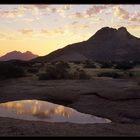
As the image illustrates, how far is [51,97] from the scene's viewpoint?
18.1 meters

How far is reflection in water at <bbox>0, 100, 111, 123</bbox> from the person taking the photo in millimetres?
12422

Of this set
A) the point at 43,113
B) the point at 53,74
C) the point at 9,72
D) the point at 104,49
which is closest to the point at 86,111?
the point at 43,113

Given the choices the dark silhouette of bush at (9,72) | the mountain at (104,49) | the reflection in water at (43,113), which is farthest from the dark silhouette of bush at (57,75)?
the mountain at (104,49)

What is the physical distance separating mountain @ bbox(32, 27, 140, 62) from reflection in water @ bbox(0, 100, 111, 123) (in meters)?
98.3

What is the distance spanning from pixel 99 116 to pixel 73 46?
121233 mm

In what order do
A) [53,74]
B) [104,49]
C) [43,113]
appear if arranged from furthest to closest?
[104,49]
[53,74]
[43,113]

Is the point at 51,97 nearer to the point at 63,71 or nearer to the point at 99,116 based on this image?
the point at 99,116

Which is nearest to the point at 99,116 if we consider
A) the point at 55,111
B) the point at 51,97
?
the point at 55,111

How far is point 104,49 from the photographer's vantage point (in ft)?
431

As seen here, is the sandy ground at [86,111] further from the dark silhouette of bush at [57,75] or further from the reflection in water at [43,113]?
the dark silhouette of bush at [57,75]

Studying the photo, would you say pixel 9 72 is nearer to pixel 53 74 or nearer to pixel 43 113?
pixel 53 74

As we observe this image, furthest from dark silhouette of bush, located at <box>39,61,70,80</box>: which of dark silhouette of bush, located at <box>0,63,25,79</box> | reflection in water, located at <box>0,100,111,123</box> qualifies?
reflection in water, located at <box>0,100,111,123</box>

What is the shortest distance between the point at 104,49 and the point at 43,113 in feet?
389

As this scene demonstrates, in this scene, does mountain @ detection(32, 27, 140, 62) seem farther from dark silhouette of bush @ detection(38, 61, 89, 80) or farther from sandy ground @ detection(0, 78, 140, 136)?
sandy ground @ detection(0, 78, 140, 136)
